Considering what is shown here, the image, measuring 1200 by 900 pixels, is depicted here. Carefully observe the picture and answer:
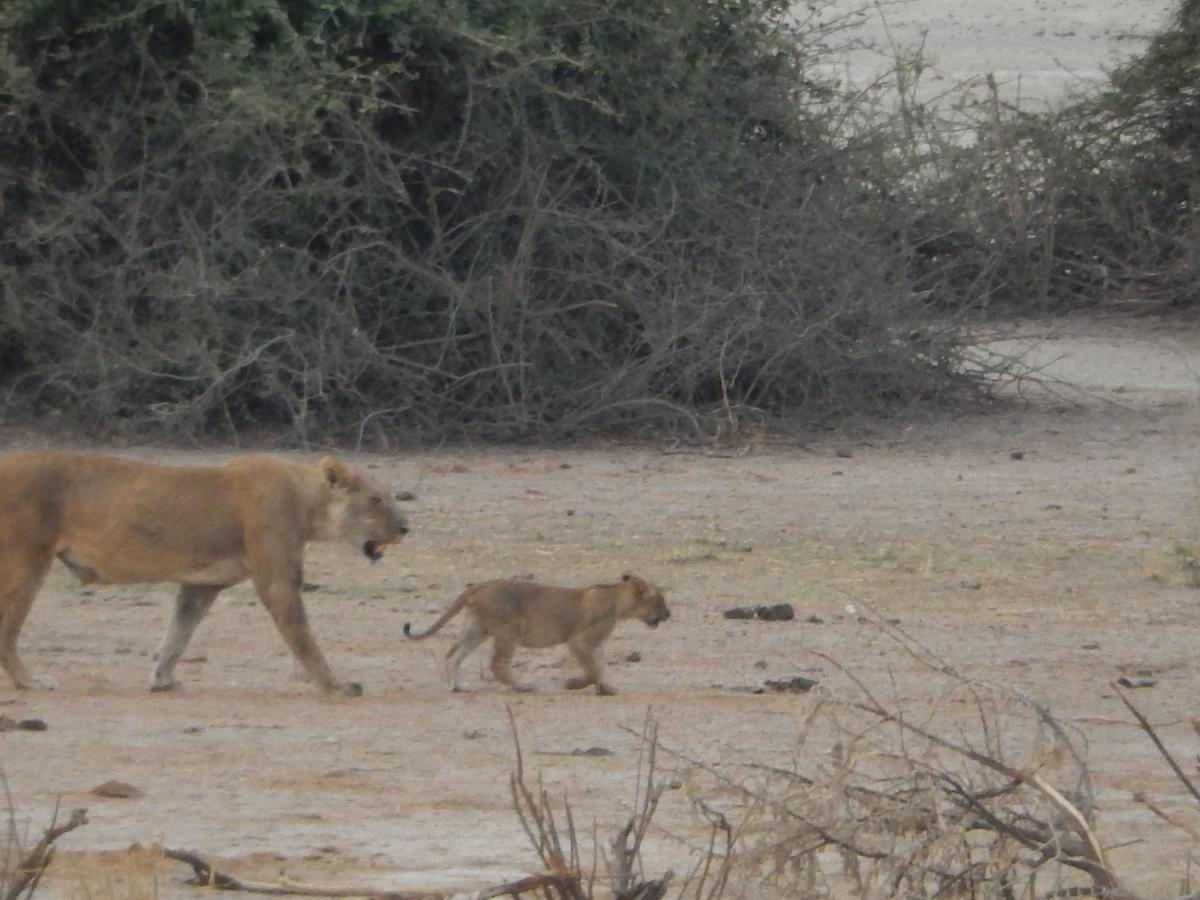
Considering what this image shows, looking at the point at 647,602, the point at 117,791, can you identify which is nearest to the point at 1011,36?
the point at 647,602

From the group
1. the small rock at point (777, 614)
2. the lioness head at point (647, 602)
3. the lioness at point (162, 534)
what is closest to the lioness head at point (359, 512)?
the lioness at point (162, 534)

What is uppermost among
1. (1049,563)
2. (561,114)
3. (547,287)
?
(561,114)

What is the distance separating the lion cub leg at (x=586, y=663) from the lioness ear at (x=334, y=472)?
1.02m

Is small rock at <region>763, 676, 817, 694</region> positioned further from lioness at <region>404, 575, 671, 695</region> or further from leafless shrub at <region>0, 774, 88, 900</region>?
leafless shrub at <region>0, 774, 88, 900</region>

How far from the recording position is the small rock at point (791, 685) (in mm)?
8248

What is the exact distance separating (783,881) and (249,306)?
938 centimetres

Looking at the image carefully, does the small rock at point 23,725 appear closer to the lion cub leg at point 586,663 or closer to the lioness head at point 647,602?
the lion cub leg at point 586,663

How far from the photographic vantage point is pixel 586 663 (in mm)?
8656

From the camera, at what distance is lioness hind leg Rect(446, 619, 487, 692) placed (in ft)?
27.7

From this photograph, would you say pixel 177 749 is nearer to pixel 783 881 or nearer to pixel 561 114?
pixel 783 881

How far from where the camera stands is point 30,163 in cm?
1438

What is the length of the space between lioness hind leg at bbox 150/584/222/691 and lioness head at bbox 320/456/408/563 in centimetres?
50

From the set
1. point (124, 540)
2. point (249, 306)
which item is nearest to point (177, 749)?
point (124, 540)

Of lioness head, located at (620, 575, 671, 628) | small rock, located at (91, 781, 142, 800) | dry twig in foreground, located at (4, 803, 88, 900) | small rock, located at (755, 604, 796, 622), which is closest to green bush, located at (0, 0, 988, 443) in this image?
small rock, located at (755, 604, 796, 622)
